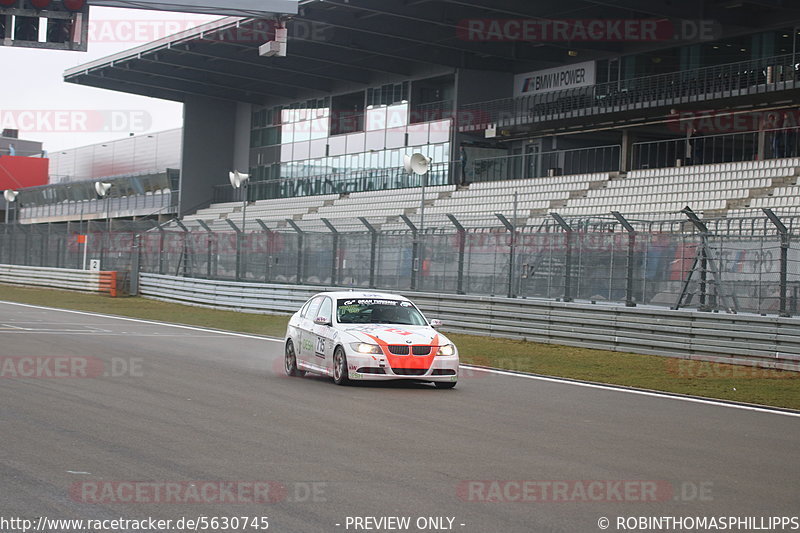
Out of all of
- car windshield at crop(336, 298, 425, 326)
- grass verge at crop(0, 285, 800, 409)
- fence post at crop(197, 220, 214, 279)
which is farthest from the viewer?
fence post at crop(197, 220, 214, 279)

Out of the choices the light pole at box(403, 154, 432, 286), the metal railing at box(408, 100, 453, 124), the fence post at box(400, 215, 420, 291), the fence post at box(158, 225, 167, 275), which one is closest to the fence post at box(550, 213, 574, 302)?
the light pole at box(403, 154, 432, 286)

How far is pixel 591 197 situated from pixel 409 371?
24465 mm

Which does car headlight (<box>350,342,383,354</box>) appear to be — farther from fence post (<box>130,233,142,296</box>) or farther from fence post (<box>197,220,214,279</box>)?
fence post (<box>130,233,142,296</box>)

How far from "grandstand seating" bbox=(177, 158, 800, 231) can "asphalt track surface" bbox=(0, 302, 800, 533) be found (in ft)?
36.8

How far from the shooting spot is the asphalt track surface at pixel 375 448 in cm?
633

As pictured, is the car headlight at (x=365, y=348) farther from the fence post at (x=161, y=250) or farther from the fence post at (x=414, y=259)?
the fence post at (x=161, y=250)

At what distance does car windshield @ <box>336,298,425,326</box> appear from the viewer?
1423 cm

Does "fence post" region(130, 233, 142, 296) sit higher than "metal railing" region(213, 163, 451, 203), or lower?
lower

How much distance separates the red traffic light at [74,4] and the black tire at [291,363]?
566 cm

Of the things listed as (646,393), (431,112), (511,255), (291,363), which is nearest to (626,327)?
(511,255)

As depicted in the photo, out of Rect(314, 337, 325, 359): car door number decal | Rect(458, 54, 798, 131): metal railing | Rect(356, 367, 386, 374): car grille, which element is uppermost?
Rect(458, 54, 798, 131): metal railing

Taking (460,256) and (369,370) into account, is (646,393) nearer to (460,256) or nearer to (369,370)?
(369,370)

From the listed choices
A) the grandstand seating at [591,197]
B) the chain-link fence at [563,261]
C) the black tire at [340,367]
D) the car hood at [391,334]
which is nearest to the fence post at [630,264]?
the chain-link fence at [563,261]

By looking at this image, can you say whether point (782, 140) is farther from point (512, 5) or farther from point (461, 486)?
point (461, 486)
